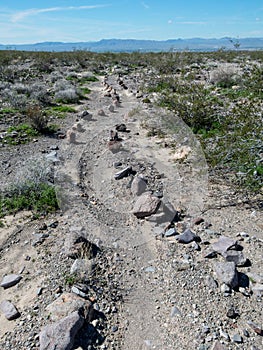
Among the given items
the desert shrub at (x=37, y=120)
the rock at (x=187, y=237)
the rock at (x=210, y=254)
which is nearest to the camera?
the rock at (x=210, y=254)

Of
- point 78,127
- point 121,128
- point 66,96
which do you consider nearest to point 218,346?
point 121,128

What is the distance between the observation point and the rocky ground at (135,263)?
10.1 feet

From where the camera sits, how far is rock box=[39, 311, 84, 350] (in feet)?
9.23

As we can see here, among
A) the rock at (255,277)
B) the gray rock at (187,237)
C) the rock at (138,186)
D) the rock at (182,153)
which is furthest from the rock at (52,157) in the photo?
the rock at (255,277)

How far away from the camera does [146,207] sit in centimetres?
498

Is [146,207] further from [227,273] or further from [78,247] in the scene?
[227,273]

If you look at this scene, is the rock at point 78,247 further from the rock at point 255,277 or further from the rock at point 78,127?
the rock at point 78,127

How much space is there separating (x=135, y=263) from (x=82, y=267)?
710mm

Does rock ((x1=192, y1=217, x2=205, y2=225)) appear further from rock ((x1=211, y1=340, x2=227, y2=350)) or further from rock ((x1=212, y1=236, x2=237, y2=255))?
rock ((x1=211, y1=340, x2=227, y2=350))

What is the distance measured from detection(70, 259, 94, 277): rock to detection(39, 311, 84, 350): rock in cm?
72

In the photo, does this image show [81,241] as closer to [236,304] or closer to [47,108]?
[236,304]

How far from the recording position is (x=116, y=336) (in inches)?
122

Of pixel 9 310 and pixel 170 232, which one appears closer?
pixel 9 310

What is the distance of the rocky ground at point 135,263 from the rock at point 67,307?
0.01 m
